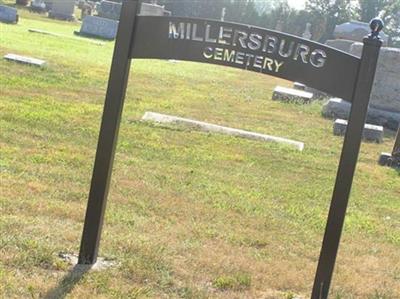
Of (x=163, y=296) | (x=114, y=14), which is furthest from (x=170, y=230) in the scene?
(x=114, y=14)

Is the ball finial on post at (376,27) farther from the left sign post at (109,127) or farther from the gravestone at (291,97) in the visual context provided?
the gravestone at (291,97)

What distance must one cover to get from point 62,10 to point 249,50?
2873 centimetres

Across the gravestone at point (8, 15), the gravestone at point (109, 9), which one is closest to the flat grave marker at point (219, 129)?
the gravestone at point (8, 15)

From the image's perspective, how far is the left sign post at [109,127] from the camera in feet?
11.6

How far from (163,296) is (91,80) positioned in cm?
905

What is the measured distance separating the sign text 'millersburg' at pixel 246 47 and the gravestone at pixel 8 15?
67.4ft

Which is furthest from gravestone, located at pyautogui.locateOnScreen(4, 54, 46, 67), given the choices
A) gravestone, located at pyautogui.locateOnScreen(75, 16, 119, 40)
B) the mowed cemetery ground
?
gravestone, located at pyautogui.locateOnScreen(75, 16, 119, 40)

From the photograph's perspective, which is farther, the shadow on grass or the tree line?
the tree line

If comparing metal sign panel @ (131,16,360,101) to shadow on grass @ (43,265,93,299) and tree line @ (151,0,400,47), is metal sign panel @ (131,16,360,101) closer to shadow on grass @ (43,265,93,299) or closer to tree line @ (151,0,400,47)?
shadow on grass @ (43,265,93,299)

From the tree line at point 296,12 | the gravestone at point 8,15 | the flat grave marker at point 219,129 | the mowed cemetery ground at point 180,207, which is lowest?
the mowed cemetery ground at point 180,207

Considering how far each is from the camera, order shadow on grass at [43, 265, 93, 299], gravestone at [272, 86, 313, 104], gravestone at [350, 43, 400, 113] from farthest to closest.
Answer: gravestone at [272, 86, 313, 104], gravestone at [350, 43, 400, 113], shadow on grass at [43, 265, 93, 299]

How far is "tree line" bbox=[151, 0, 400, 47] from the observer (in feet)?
185

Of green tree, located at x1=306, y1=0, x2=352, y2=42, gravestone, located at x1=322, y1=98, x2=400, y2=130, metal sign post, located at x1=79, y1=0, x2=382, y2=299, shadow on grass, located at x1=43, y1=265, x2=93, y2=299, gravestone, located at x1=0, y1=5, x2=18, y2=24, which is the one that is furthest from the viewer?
green tree, located at x1=306, y1=0, x2=352, y2=42

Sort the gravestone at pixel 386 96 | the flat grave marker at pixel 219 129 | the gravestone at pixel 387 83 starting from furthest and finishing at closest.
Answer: the gravestone at pixel 387 83 < the gravestone at pixel 386 96 < the flat grave marker at pixel 219 129
